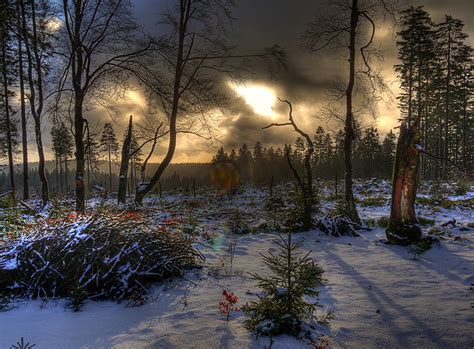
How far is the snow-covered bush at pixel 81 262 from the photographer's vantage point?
3855mm

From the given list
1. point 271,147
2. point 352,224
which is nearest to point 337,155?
point 271,147

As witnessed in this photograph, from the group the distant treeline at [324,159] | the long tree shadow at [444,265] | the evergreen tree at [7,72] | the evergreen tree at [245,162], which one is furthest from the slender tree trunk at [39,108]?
the evergreen tree at [245,162]

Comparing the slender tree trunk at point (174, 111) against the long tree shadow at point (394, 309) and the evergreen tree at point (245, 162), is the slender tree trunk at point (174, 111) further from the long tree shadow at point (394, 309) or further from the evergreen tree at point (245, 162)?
the evergreen tree at point (245, 162)

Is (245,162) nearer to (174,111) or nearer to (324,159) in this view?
(324,159)

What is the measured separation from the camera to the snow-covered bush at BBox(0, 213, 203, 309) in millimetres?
3855

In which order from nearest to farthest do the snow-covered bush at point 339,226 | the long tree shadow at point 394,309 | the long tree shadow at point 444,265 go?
the long tree shadow at point 394,309 → the long tree shadow at point 444,265 → the snow-covered bush at point 339,226

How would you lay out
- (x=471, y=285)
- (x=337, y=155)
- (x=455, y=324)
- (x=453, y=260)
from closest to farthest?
1. (x=455, y=324)
2. (x=471, y=285)
3. (x=453, y=260)
4. (x=337, y=155)

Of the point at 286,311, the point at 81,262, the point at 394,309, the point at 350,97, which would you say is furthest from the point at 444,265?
the point at 350,97

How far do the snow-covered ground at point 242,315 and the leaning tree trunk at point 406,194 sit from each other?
1.39 m

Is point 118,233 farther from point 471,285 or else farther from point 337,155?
point 337,155

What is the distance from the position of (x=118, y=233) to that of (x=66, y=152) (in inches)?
2002

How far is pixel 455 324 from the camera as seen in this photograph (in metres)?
3.22

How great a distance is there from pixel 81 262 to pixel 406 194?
6955 millimetres

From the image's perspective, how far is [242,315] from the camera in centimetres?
344
